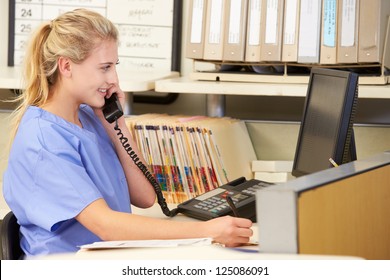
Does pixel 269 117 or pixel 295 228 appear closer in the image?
pixel 295 228

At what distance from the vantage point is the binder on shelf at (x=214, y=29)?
247 cm

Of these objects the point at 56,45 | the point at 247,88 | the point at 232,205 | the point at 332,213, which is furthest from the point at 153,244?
the point at 247,88

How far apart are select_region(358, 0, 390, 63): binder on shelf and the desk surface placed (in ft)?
2.26

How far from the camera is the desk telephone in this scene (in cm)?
192

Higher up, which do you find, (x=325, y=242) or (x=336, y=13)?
(x=336, y=13)

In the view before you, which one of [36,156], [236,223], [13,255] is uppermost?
[36,156]

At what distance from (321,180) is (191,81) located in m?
1.57

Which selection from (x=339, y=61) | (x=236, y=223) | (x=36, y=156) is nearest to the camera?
(x=236, y=223)

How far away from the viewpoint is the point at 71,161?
173 centimetres

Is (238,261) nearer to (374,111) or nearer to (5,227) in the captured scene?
(5,227)

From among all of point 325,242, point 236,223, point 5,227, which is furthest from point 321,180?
point 5,227

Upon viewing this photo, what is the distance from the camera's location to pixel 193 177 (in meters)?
2.42

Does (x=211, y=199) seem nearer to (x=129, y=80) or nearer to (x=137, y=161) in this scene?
(x=137, y=161)

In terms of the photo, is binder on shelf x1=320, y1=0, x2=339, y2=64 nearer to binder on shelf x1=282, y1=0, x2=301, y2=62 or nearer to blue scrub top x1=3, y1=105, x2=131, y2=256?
binder on shelf x1=282, y1=0, x2=301, y2=62
